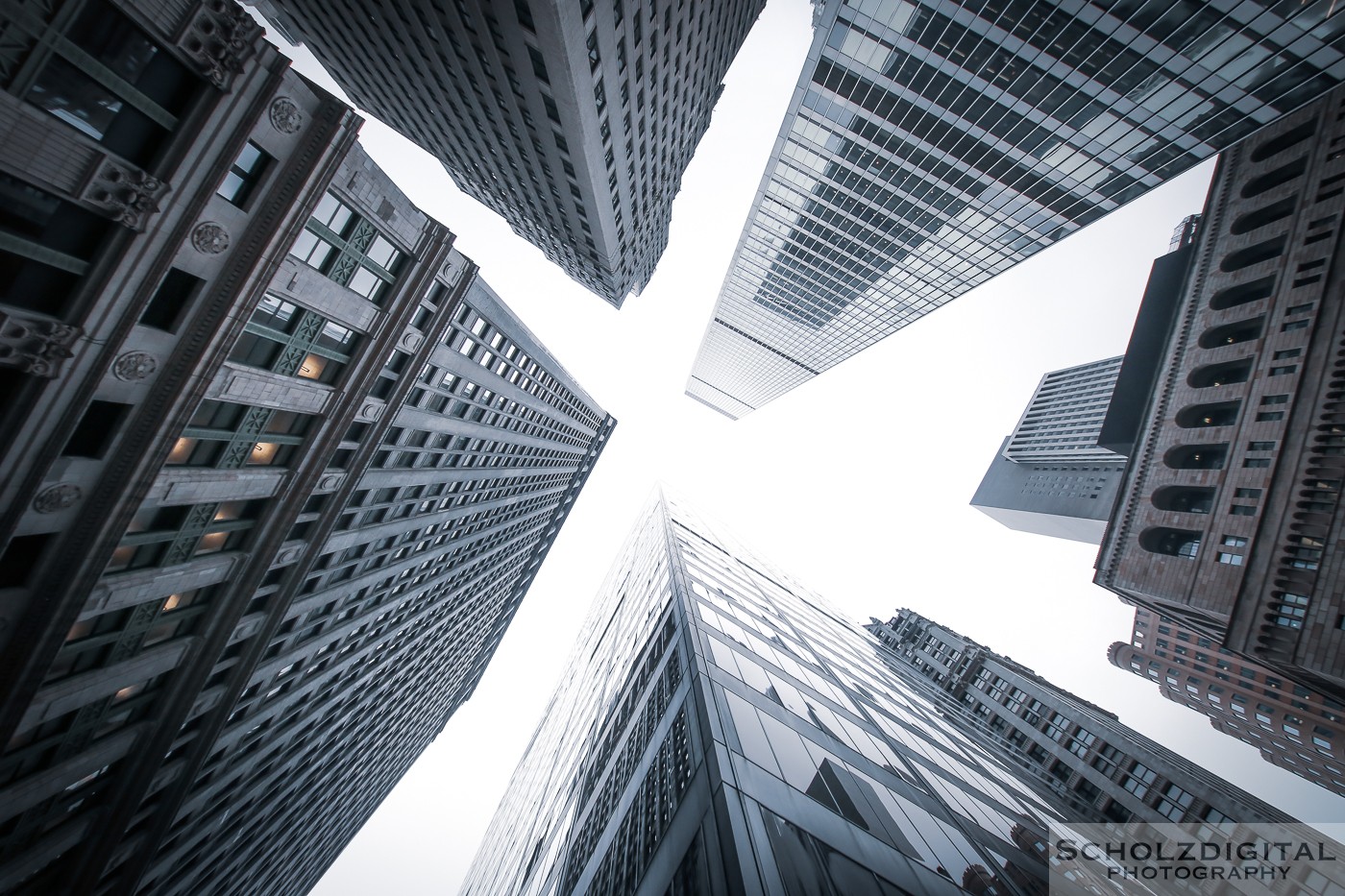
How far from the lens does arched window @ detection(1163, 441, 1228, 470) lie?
1462 inches

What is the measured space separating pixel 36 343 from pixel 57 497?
4.96 metres

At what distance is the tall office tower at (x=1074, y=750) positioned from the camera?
162 feet

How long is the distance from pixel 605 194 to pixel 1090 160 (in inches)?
1695

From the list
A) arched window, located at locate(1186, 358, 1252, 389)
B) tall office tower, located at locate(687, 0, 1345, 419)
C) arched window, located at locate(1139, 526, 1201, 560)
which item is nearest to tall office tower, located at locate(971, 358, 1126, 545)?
arched window, located at locate(1186, 358, 1252, 389)

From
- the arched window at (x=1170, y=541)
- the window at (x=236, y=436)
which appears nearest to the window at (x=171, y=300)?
the window at (x=236, y=436)

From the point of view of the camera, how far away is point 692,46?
4612 cm

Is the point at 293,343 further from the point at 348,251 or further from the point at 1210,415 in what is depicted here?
the point at 1210,415

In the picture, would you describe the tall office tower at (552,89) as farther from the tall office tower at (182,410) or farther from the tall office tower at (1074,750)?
the tall office tower at (1074,750)

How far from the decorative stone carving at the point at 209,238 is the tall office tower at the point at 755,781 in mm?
20806

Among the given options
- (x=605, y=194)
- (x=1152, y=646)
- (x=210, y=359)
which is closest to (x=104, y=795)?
(x=210, y=359)

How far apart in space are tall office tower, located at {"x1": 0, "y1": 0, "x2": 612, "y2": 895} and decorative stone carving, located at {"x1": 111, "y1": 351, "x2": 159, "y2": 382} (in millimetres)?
58

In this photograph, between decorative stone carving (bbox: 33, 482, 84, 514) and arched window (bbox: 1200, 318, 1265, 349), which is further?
arched window (bbox: 1200, 318, 1265, 349)

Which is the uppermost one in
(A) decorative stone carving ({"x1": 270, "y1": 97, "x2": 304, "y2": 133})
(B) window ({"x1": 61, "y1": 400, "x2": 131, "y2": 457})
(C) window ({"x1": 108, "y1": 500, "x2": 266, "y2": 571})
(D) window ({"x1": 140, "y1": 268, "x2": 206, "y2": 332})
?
(A) decorative stone carving ({"x1": 270, "y1": 97, "x2": 304, "y2": 133})

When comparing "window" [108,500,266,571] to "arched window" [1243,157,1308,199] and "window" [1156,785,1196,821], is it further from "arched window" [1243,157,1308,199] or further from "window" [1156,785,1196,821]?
"window" [1156,785,1196,821]
